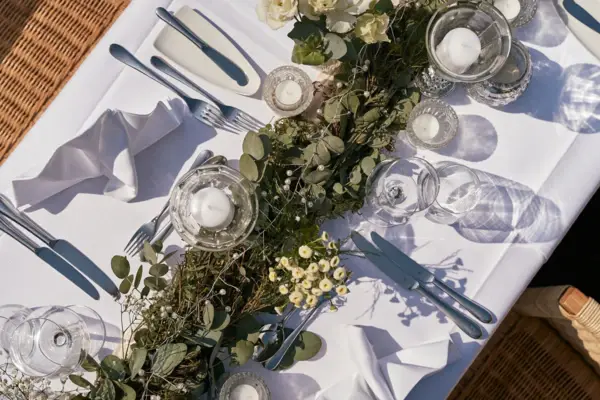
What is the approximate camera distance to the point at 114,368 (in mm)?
904

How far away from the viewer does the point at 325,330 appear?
1.05 meters

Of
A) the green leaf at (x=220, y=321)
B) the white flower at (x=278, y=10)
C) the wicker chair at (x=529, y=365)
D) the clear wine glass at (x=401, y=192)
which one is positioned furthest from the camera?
the wicker chair at (x=529, y=365)

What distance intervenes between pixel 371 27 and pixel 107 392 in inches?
26.4

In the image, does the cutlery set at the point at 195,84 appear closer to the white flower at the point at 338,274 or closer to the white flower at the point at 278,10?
the white flower at the point at 278,10

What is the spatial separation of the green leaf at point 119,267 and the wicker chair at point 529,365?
2.81 ft

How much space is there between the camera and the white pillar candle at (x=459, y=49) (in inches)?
37.0

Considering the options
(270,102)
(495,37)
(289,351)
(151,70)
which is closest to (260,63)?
(270,102)

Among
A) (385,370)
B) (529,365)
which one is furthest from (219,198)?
(529,365)

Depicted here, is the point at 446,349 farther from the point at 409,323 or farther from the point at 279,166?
the point at 279,166

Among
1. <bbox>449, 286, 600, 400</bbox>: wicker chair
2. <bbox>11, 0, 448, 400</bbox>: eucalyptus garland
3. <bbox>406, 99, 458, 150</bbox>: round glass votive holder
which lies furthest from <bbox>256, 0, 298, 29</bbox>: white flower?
<bbox>449, 286, 600, 400</bbox>: wicker chair

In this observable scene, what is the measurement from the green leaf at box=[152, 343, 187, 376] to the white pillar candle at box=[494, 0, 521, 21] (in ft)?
2.60

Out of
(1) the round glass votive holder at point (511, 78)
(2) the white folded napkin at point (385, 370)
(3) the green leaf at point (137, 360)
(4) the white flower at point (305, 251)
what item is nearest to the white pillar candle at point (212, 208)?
(4) the white flower at point (305, 251)

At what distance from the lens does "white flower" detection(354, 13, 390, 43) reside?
33.9 inches

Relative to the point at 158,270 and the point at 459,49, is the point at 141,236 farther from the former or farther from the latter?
the point at 459,49
